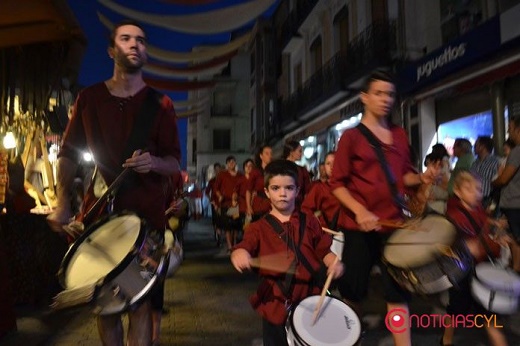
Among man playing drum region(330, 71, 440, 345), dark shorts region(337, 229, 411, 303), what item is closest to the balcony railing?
man playing drum region(330, 71, 440, 345)

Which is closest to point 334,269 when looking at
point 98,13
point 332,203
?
point 332,203

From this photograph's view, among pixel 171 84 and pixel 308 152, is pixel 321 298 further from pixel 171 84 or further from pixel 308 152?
pixel 308 152

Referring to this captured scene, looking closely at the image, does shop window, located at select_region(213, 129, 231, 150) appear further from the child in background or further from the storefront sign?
the child in background

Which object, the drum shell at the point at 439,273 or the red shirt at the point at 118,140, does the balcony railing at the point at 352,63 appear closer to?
the drum shell at the point at 439,273

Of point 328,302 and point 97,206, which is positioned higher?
point 97,206

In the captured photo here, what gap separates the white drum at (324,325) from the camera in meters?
2.36

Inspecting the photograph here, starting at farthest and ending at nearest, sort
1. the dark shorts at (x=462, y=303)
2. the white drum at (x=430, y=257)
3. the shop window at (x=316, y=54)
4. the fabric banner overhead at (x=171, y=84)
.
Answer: the shop window at (x=316, y=54) < the fabric banner overhead at (x=171, y=84) < the dark shorts at (x=462, y=303) < the white drum at (x=430, y=257)

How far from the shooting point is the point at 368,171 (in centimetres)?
312

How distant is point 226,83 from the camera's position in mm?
46219

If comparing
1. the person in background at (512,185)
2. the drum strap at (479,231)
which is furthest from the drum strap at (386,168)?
the person in background at (512,185)

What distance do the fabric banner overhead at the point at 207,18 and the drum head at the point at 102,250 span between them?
511 centimetres

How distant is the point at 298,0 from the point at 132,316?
22612mm

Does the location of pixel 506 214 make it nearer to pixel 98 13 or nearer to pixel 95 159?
pixel 95 159

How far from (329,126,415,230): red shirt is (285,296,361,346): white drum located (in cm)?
72
